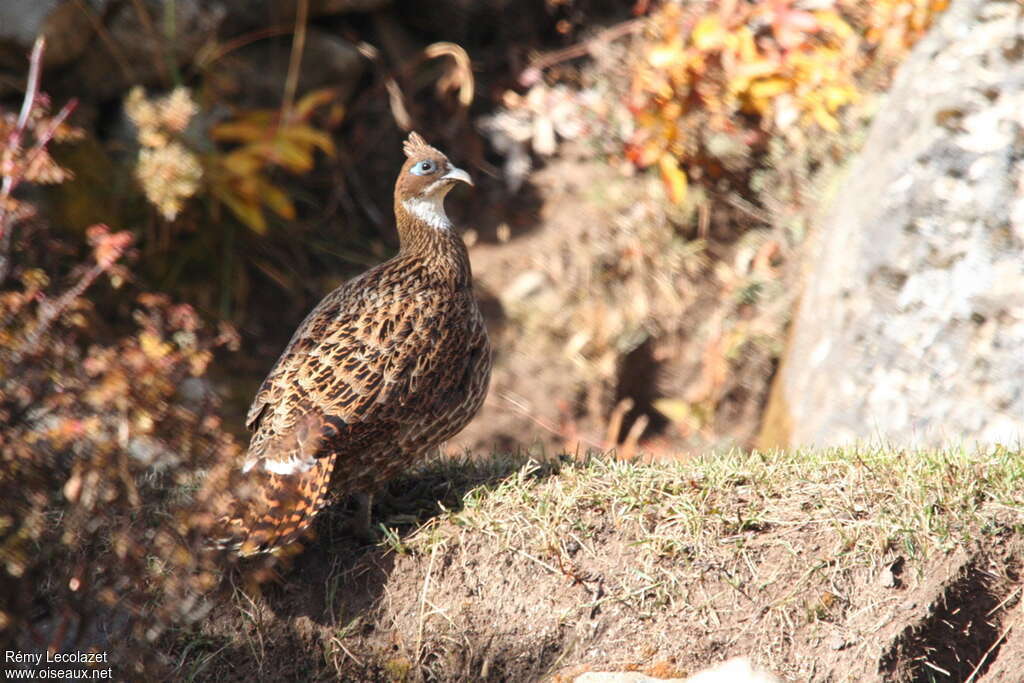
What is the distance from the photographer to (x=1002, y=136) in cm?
618

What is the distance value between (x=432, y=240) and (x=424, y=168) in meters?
0.33

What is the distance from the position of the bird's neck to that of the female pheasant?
0.03 ft

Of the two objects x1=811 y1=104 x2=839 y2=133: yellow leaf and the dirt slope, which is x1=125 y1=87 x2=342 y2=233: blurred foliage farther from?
the dirt slope

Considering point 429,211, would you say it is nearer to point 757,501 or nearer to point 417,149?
point 417,149

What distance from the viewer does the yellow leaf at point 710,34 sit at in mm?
8117

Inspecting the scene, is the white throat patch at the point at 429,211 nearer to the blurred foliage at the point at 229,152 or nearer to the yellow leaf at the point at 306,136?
the blurred foliage at the point at 229,152

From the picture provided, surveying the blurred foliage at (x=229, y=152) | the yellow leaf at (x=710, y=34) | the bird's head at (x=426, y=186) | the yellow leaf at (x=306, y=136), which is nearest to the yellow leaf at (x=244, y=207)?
the blurred foliage at (x=229, y=152)

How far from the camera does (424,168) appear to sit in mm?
5328

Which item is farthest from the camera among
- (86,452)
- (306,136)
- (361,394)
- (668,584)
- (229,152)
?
(229,152)

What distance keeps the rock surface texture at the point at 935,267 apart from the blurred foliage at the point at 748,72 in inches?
42.2

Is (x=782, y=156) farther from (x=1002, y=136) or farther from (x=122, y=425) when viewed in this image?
(x=122, y=425)

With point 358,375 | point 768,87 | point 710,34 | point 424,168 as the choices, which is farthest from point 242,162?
point 358,375

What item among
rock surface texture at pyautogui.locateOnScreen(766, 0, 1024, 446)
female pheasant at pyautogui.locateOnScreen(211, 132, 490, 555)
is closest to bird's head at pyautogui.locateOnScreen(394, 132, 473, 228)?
female pheasant at pyautogui.locateOnScreen(211, 132, 490, 555)

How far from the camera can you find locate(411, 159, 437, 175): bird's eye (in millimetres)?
5316
